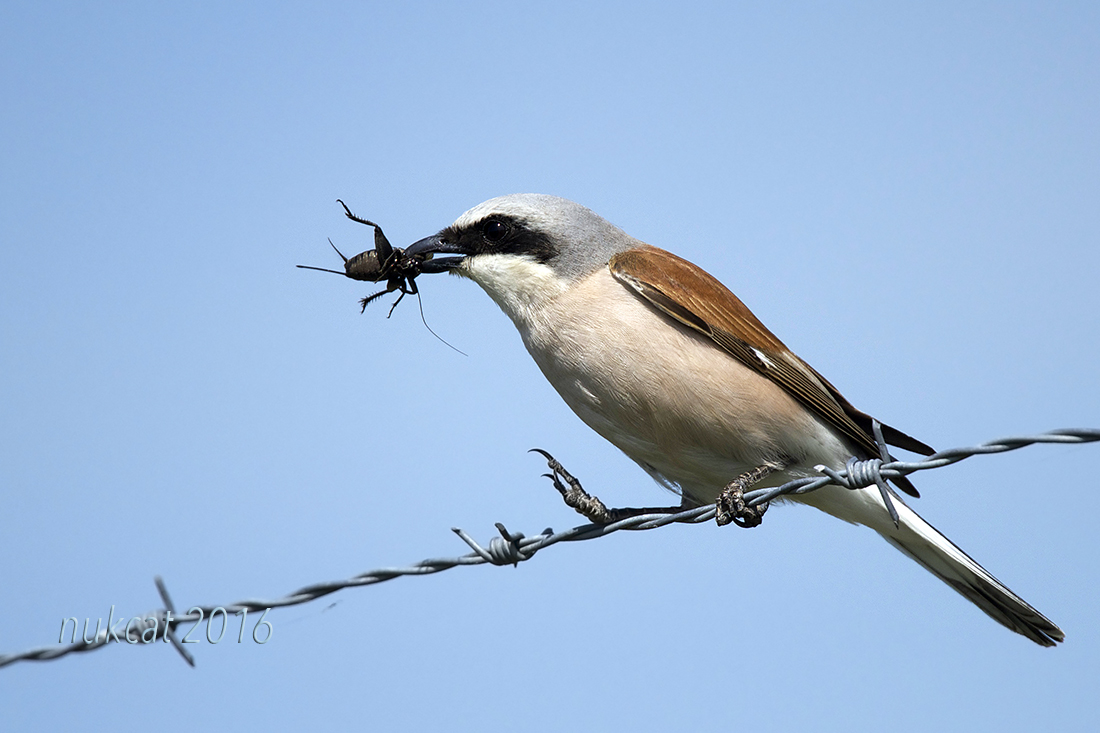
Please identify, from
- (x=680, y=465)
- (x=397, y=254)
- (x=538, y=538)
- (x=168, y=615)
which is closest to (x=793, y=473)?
(x=680, y=465)

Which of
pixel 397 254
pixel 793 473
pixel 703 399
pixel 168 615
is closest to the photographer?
pixel 168 615

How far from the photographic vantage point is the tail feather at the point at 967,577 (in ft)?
12.8

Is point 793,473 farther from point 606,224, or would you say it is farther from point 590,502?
point 606,224

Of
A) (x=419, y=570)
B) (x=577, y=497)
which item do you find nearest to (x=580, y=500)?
(x=577, y=497)

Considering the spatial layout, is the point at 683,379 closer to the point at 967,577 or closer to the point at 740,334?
the point at 740,334

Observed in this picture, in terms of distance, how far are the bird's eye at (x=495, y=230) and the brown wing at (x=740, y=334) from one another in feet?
2.02

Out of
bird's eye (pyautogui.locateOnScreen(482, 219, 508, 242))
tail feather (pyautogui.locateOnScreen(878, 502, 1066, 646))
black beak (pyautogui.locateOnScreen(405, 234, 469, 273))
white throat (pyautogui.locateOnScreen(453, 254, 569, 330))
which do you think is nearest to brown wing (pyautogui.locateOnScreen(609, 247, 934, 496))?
tail feather (pyautogui.locateOnScreen(878, 502, 1066, 646))

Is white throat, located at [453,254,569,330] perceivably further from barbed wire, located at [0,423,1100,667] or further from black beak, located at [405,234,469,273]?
barbed wire, located at [0,423,1100,667]

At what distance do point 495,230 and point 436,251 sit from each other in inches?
13.7

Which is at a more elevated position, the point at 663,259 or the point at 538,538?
the point at 663,259

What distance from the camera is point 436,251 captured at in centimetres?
472

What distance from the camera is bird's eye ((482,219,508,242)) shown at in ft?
15.0

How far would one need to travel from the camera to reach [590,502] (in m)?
4.12

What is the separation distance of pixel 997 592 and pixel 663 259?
2092 mm
